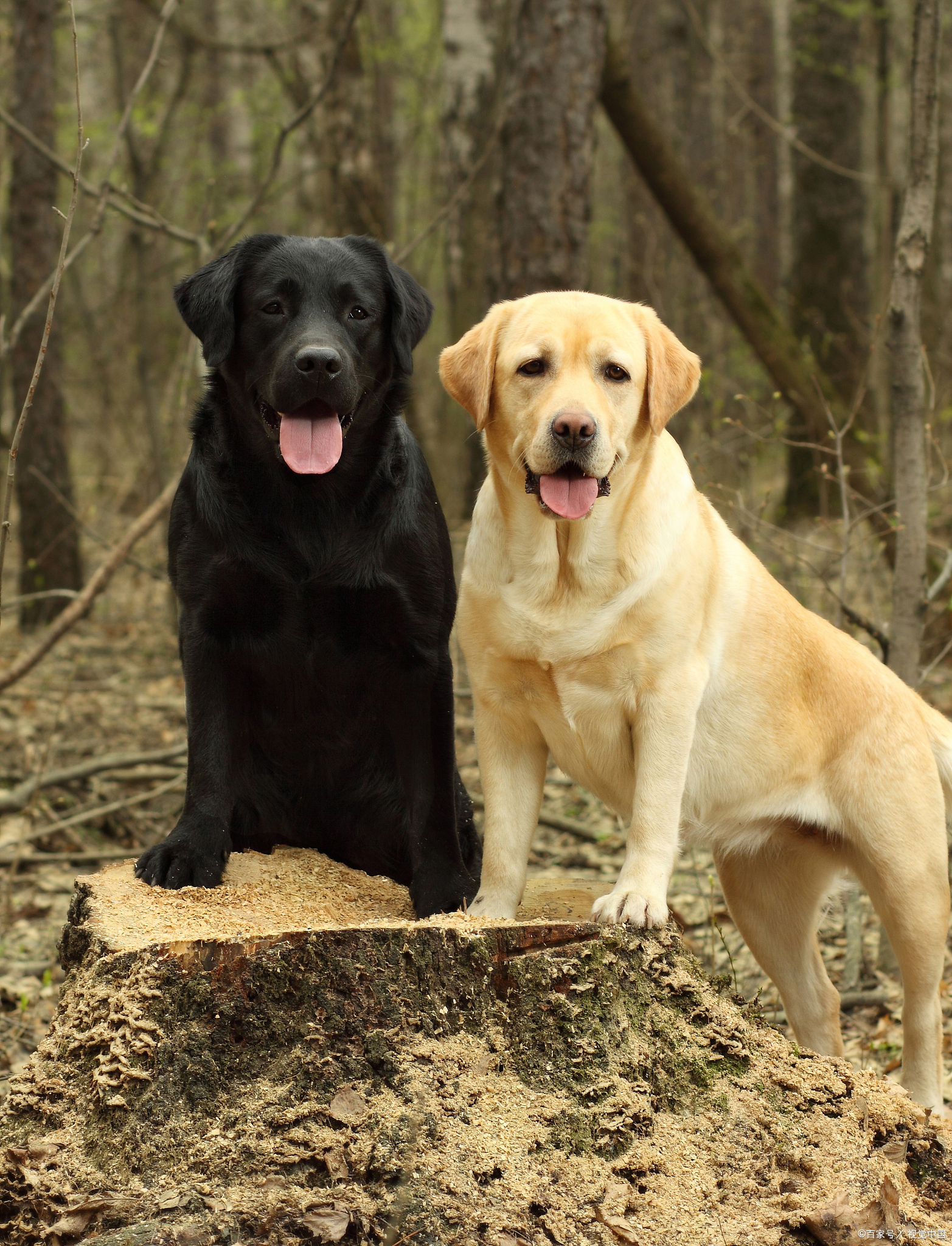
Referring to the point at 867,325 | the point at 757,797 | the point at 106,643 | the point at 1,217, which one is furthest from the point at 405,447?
the point at 1,217

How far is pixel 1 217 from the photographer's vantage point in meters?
13.0

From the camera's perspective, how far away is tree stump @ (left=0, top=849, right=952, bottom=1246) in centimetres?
208

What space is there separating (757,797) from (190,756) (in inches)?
57.9

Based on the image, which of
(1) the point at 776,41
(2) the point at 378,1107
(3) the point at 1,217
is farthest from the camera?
(1) the point at 776,41

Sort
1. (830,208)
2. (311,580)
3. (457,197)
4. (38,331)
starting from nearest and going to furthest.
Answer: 1. (311,580)
2. (457,197)
3. (38,331)
4. (830,208)

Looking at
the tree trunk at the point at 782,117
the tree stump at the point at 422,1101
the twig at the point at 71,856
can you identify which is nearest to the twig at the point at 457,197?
the twig at the point at 71,856

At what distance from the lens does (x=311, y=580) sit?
9.57 feet

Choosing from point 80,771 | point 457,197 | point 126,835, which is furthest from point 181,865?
point 457,197

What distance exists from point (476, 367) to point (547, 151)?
3184 mm

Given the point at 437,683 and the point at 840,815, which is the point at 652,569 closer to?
the point at 437,683

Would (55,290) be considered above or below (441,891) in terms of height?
above

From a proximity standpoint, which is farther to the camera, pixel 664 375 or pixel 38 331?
Result: pixel 38 331

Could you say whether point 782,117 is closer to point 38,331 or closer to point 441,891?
point 38,331

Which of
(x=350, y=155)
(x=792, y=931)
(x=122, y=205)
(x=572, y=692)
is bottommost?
(x=792, y=931)
